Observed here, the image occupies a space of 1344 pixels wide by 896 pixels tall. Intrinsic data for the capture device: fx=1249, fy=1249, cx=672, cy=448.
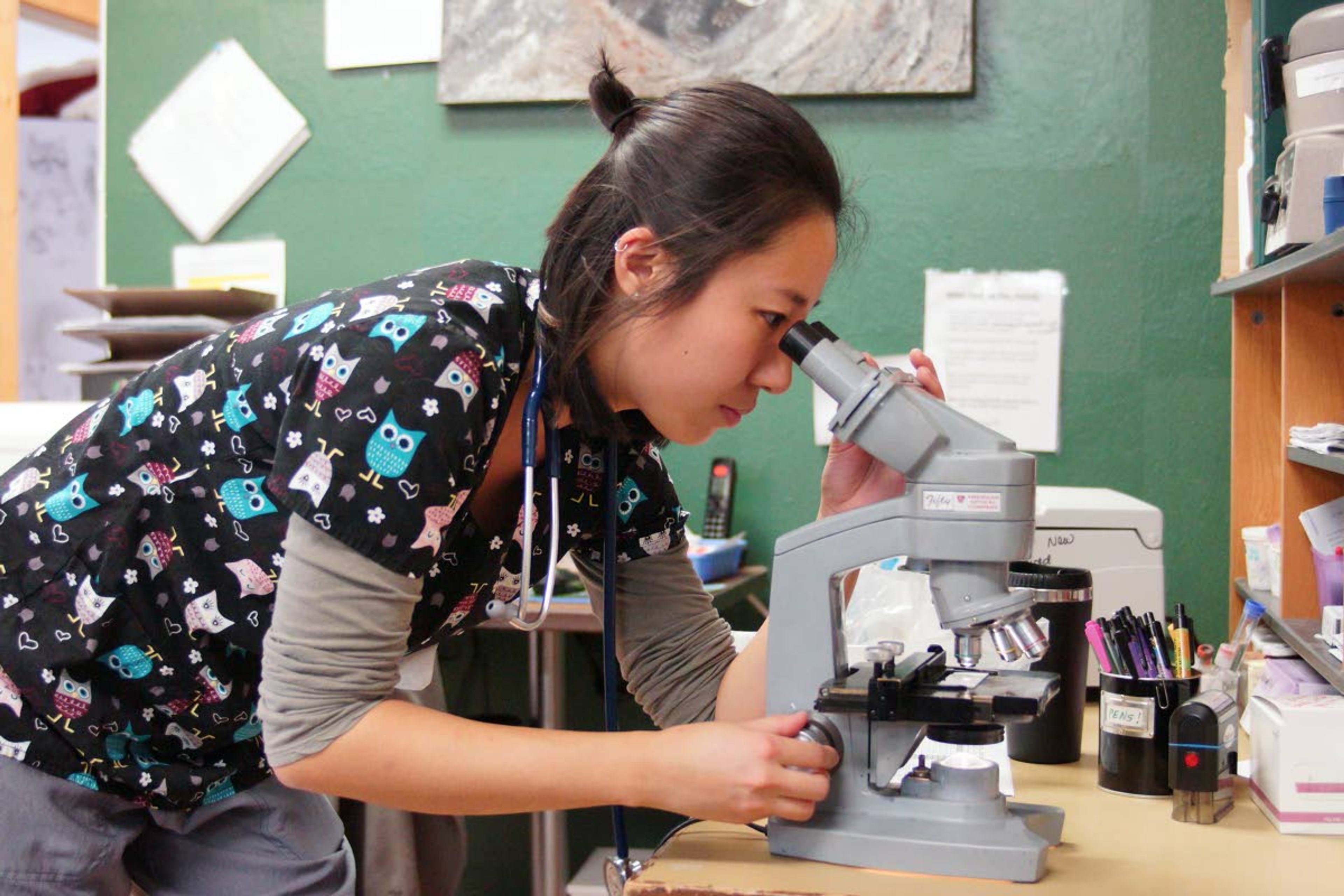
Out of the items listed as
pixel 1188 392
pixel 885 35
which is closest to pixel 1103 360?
pixel 1188 392

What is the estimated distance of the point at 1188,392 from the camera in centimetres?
239

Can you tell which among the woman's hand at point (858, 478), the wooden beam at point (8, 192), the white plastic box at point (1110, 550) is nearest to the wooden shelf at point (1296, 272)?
the white plastic box at point (1110, 550)

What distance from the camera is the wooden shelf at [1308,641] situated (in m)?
1.33

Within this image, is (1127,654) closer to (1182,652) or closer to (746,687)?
(1182,652)

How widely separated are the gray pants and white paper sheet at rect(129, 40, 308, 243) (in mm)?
1797

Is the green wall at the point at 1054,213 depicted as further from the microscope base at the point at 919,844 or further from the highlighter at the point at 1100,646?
the microscope base at the point at 919,844

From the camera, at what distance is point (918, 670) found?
107 cm

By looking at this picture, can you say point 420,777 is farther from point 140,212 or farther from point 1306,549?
point 140,212

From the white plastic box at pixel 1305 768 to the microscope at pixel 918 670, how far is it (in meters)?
0.24

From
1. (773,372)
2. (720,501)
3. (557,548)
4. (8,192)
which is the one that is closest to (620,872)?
(557,548)

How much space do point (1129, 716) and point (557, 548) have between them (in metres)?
0.59

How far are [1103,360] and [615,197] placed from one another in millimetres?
1595

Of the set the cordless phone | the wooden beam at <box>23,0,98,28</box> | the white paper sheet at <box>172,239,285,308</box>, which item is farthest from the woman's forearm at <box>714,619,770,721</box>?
the wooden beam at <box>23,0,98,28</box>

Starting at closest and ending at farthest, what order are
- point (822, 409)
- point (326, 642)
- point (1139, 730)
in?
point (326, 642), point (1139, 730), point (822, 409)
